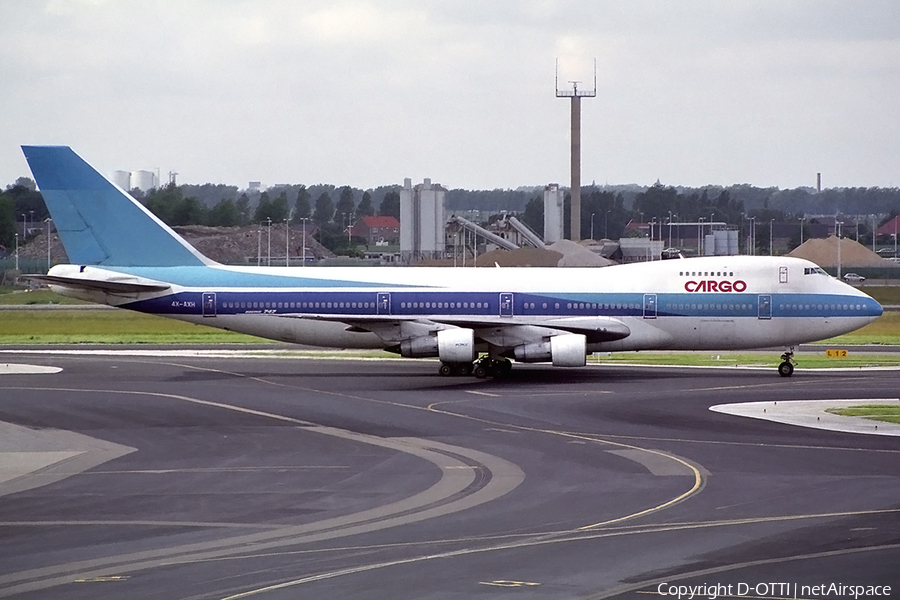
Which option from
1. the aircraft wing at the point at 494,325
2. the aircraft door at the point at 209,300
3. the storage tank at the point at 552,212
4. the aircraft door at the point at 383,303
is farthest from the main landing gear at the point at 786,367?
the storage tank at the point at 552,212

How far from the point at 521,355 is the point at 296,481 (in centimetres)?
2074

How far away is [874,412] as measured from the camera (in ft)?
118

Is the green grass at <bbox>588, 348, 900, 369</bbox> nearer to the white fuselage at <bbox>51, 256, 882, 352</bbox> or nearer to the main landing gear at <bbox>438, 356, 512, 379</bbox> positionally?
the white fuselage at <bbox>51, 256, 882, 352</bbox>

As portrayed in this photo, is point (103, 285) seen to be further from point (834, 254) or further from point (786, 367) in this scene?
point (834, 254)

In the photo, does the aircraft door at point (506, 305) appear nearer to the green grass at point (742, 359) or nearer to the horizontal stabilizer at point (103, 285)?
the green grass at point (742, 359)

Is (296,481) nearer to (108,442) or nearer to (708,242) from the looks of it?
(108,442)

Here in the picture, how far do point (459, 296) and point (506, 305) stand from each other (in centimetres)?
185

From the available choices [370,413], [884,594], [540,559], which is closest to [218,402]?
[370,413]

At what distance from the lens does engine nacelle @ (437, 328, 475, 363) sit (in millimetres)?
44719

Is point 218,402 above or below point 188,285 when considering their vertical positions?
below

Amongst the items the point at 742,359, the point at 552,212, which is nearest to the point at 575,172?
the point at 552,212

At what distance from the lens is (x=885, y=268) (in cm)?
15062

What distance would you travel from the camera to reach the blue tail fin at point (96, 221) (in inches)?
1924

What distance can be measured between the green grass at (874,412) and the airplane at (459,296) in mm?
10012
